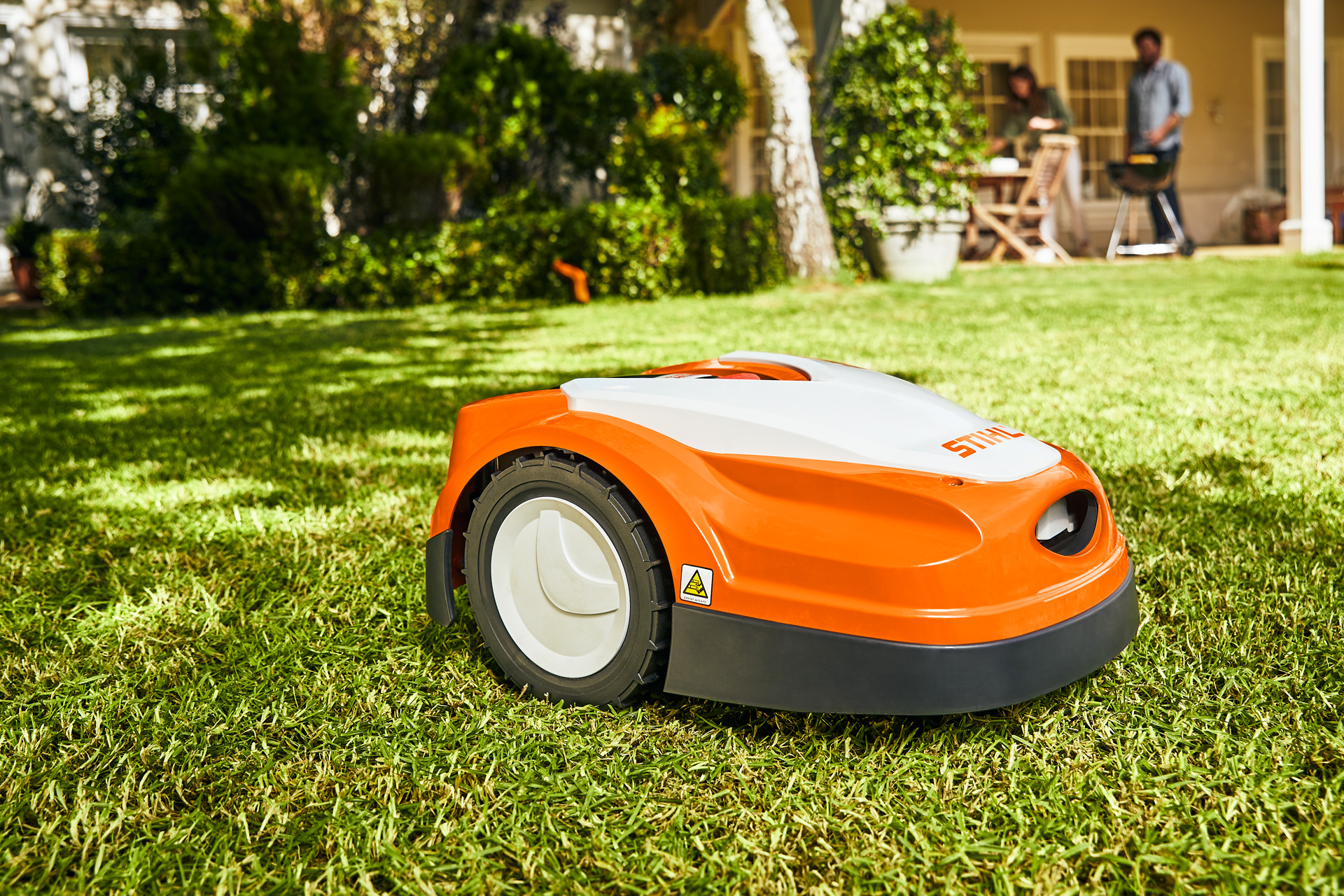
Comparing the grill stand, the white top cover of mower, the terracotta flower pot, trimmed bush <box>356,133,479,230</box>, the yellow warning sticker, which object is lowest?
the yellow warning sticker

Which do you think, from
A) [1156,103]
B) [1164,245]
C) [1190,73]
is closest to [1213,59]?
[1190,73]

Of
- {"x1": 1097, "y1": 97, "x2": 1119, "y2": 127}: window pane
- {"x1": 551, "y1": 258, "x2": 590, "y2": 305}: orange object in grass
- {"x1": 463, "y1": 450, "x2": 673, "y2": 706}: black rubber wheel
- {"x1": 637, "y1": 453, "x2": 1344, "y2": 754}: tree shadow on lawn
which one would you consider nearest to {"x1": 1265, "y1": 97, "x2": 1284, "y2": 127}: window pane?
{"x1": 1097, "y1": 97, "x2": 1119, "y2": 127}: window pane

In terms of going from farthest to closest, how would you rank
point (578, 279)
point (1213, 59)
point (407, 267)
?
point (1213, 59) < point (407, 267) < point (578, 279)

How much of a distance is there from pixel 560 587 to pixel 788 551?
0.39 m

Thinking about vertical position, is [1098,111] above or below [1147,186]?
above

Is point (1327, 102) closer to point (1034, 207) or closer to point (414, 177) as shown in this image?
point (1034, 207)

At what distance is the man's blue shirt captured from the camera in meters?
10.8

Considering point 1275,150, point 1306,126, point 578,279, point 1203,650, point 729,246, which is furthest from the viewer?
point 1275,150

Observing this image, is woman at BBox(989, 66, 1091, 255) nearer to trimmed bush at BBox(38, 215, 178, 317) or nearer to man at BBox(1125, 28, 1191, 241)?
man at BBox(1125, 28, 1191, 241)

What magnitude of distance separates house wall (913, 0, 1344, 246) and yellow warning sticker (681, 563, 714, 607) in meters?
15.5

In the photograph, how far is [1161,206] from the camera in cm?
1145

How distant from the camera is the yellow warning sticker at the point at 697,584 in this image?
4.54 ft

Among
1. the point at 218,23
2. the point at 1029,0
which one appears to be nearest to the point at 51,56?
the point at 218,23

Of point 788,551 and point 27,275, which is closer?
point 788,551
